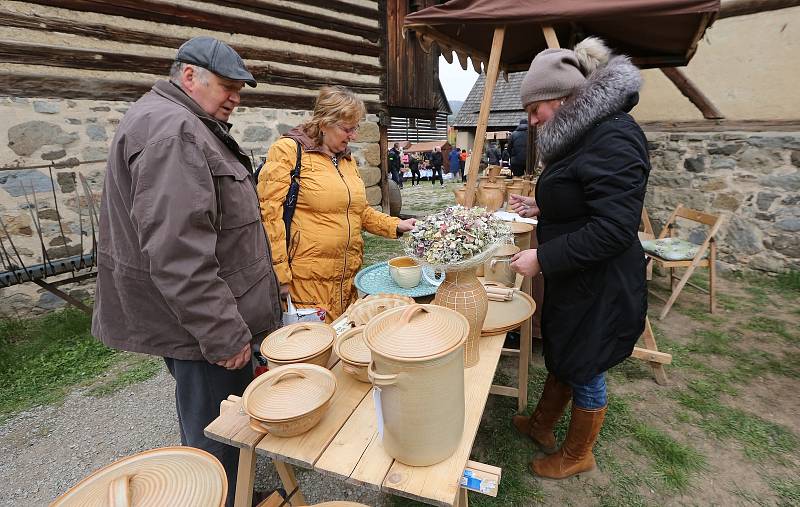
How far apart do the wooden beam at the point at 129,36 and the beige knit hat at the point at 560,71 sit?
4543 mm

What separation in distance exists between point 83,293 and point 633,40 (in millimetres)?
6213

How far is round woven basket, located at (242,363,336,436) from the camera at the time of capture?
1.08 meters

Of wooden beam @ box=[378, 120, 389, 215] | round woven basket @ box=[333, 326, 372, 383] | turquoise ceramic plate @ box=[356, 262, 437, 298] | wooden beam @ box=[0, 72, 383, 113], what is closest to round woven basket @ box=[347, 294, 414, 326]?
round woven basket @ box=[333, 326, 372, 383]

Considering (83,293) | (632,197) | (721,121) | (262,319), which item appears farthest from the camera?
(721,121)

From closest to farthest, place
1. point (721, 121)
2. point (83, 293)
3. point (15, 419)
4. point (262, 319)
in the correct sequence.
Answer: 1. point (262, 319)
2. point (15, 419)
3. point (83, 293)
4. point (721, 121)

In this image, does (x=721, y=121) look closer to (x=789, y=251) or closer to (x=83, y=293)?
(x=789, y=251)

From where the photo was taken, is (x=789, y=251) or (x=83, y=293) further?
(x=789, y=251)

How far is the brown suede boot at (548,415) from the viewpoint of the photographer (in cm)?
213

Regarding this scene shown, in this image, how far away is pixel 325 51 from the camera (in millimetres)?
6137

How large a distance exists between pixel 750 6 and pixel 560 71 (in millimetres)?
5275

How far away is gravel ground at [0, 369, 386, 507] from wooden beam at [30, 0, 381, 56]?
3.70m

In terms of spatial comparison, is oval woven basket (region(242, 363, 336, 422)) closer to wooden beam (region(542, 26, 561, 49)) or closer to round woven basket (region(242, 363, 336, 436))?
round woven basket (region(242, 363, 336, 436))

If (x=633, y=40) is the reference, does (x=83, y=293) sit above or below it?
below

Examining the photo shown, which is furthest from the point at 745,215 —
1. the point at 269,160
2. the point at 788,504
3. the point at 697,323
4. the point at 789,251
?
the point at 269,160
